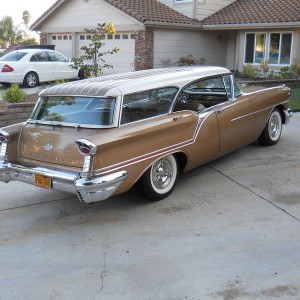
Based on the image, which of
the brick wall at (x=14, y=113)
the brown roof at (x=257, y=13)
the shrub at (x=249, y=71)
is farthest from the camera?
the shrub at (x=249, y=71)

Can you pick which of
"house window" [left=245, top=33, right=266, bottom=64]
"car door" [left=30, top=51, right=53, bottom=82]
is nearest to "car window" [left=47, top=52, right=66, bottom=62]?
"car door" [left=30, top=51, right=53, bottom=82]

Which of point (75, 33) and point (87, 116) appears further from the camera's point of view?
point (75, 33)

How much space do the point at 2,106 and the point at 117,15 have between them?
10.2 m

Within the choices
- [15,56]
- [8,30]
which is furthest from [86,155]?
[8,30]

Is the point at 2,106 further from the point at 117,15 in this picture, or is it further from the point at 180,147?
the point at 117,15

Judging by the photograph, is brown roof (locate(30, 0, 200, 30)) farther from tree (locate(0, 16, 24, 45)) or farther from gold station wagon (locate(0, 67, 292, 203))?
tree (locate(0, 16, 24, 45))

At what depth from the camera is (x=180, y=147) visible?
5.21 m

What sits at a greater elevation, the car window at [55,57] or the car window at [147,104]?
the car window at [55,57]

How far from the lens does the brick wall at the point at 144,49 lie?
18188mm

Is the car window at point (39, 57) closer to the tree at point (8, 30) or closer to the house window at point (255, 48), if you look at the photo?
the house window at point (255, 48)

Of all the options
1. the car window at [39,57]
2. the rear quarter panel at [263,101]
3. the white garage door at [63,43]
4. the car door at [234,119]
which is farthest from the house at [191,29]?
the car door at [234,119]

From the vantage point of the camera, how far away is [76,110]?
16.2 ft

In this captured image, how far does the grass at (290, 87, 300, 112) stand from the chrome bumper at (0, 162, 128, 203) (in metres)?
7.77

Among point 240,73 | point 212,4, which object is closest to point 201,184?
point 240,73
